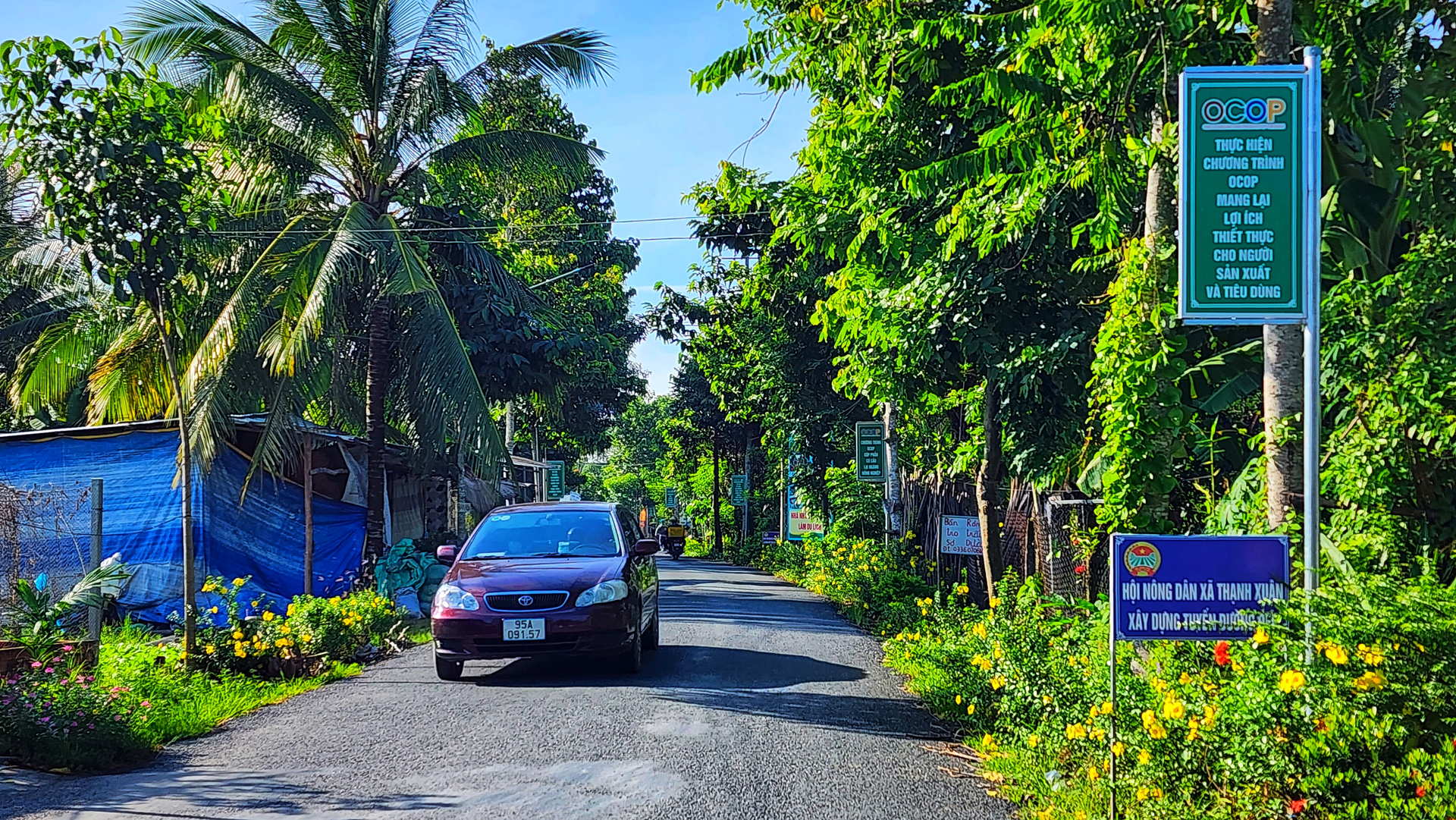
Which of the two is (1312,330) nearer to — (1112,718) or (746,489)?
(1112,718)

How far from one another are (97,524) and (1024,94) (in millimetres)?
8281

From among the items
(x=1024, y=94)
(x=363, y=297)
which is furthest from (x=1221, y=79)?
(x=363, y=297)

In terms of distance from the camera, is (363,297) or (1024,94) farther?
(363,297)

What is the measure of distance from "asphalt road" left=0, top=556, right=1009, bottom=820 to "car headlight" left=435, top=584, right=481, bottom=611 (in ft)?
2.18

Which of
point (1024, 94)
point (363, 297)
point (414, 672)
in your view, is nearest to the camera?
point (1024, 94)

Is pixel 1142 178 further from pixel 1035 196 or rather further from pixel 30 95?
pixel 30 95

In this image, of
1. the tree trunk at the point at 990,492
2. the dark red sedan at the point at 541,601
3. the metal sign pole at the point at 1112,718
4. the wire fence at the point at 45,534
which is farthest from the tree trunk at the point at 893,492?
the metal sign pole at the point at 1112,718

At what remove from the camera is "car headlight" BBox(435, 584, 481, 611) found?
9656 mm

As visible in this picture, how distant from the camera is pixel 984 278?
9516 millimetres

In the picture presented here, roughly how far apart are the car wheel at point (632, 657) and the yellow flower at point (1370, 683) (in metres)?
6.55

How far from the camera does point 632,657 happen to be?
1011 cm

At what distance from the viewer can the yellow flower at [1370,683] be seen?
431cm

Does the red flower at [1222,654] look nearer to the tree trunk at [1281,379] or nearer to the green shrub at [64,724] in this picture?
the tree trunk at [1281,379]

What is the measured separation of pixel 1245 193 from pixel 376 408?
1355 cm
